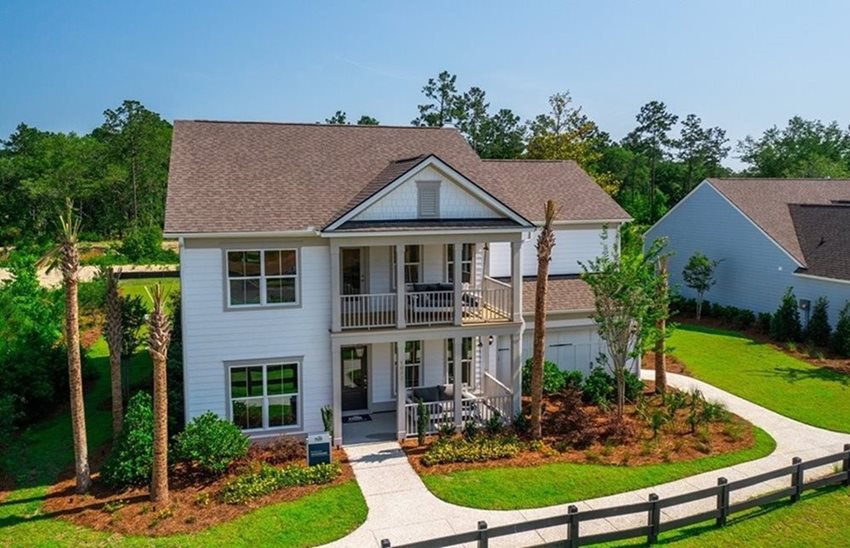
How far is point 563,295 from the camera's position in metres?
23.6

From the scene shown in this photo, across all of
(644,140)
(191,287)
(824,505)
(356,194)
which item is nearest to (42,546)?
(191,287)

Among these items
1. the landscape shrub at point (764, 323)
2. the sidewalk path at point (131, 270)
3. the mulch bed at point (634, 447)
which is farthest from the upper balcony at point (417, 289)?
the sidewalk path at point (131, 270)

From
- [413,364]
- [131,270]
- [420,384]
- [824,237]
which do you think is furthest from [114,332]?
[131,270]

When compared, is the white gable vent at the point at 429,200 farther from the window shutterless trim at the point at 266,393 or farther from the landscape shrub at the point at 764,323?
the landscape shrub at the point at 764,323

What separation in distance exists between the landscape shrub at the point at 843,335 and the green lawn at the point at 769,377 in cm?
236

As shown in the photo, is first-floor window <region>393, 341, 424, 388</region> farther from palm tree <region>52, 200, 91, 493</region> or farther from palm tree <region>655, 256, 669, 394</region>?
palm tree <region>52, 200, 91, 493</region>

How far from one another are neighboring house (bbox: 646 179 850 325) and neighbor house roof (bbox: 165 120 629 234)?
12775 millimetres

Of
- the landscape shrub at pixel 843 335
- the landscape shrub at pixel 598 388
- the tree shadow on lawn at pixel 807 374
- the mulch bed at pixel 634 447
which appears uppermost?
the landscape shrub at pixel 843 335

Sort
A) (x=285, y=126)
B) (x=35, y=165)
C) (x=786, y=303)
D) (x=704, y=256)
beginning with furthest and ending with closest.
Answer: (x=35, y=165)
(x=704, y=256)
(x=786, y=303)
(x=285, y=126)

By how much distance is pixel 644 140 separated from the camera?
8288cm

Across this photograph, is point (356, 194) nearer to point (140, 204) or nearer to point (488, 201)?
point (488, 201)

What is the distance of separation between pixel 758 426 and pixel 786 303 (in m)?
13.8

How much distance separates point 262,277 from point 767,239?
27771 mm

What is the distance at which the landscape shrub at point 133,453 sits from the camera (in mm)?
15211
